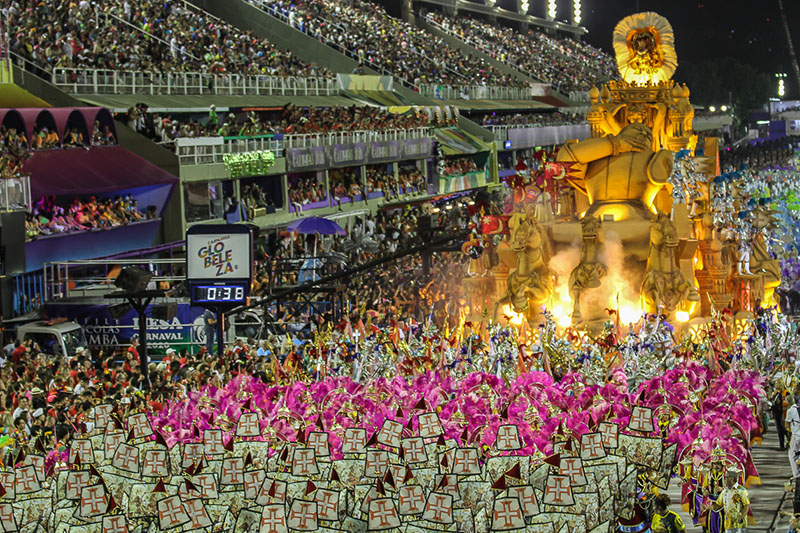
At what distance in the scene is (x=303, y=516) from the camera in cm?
1218

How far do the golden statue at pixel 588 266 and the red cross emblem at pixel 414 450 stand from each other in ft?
28.8

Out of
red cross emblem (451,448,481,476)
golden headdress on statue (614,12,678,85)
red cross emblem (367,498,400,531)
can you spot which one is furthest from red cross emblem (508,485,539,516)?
golden headdress on statue (614,12,678,85)

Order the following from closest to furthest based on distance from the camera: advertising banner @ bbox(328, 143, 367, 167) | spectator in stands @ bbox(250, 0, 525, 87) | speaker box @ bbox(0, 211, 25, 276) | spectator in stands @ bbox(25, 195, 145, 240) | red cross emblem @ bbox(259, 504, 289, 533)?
red cross emblem @ bbox(259, 504, 289, 533) < speaker box @ bbox(0, 211, 25, 276) < spectator in stands @ bbox(25, 195, 145, 240) < advertising banner @ bbox(328, 143, 367, 167) < spectator in stands @ bbox(250, 0, 525, 87)

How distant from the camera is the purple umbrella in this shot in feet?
108

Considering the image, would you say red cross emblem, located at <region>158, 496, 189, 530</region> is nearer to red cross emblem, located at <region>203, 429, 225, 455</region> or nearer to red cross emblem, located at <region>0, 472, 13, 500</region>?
red cross emblem, located at <region>0, 472, 13, 500</region>

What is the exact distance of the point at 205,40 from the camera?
4312 centimetres

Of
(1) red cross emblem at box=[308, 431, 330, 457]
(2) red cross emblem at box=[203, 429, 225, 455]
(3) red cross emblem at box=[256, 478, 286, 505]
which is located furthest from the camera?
(2) red cross emblem at box=[203, 429, 225, 455]

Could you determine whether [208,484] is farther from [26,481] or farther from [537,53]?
[537,53]

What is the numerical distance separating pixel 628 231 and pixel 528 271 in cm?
182

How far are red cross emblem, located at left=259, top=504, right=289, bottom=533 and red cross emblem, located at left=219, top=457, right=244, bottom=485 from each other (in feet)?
4.46

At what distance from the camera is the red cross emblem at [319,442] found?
13.8 m

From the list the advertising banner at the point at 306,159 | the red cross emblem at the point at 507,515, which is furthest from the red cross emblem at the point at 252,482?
the advertising banner at the point at 306,159

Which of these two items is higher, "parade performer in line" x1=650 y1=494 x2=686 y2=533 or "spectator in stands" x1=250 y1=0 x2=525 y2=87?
"spectator in stands" x1=250 y1=0 x2=525 y2=87

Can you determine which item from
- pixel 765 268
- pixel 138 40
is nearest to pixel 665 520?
pixel 765 268
